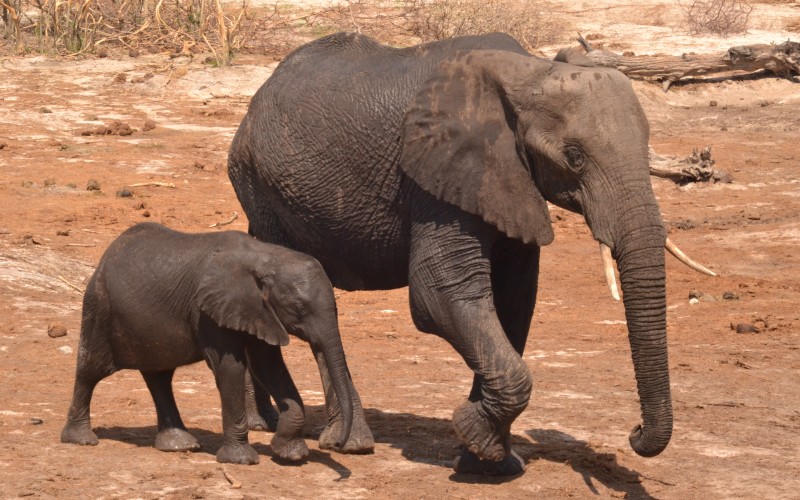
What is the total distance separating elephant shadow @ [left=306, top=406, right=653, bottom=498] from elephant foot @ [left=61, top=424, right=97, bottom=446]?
1168 mm

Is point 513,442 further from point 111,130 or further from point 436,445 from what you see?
point 111,130

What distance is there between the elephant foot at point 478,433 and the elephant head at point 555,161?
0.71m

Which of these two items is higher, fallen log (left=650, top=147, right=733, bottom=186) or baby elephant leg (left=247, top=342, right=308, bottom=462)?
baby elephant leg (left=247, top=342, right=308, bottom=462)

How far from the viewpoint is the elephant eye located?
5984mm

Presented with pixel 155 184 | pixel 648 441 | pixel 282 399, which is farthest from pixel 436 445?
pixel 155 184

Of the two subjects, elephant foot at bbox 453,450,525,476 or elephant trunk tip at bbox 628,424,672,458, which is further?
elephant foot at bbox 453,450,525,476

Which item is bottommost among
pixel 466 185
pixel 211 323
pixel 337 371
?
pixel 337 371

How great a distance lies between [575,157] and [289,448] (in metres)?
1.96

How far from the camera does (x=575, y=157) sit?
600 cm

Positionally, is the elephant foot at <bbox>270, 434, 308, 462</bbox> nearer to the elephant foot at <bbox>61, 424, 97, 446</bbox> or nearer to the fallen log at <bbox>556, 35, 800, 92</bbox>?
the elephant foot at <bbox>61, 424, 97, 446</bbox>

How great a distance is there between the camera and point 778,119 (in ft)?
61.3

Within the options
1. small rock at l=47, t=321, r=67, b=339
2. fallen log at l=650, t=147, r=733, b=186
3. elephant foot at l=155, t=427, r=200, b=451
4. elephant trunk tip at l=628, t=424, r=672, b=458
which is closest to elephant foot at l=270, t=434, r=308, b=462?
elephant foot at l=155, t=427, r=200, b=451

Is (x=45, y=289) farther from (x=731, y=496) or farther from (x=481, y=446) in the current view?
(x=731, y=496)

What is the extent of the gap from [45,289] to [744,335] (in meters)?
5.33
